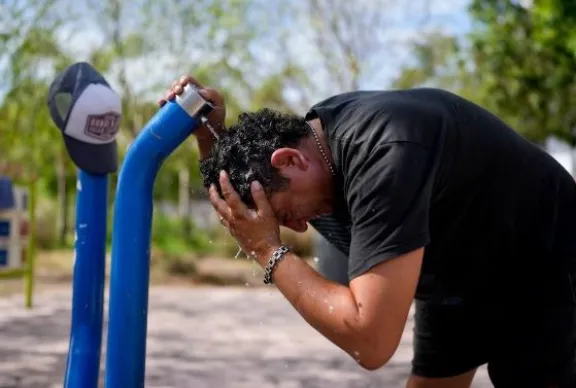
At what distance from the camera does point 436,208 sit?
6.41ft

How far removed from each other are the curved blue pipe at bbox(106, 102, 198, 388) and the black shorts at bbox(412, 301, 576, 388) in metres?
0.80

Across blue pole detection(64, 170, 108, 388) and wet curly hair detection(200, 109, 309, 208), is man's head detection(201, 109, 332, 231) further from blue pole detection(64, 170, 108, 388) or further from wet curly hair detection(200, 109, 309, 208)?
blue pole detection(64, 170, 108, 388)

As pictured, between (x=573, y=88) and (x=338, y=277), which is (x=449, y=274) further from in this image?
(x=573, y=88)

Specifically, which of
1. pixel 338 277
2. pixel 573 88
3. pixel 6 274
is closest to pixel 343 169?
pixel 338 277

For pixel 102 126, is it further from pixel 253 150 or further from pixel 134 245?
pixel 253 150

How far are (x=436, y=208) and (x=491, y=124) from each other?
246 millimetres

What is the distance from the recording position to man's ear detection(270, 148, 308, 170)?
1.82 metres

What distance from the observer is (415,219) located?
67.2 inches

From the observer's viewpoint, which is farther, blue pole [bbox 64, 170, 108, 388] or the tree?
the tree

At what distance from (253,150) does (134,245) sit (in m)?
0.47

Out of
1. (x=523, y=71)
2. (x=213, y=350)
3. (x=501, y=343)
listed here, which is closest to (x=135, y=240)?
(x=501, y=343)

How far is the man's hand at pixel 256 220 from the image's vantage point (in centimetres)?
184

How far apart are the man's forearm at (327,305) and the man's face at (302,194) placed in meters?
0.11

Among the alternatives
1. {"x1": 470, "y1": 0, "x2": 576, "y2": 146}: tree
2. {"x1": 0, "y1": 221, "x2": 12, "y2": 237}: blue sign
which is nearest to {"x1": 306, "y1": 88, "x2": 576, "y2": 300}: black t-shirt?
{"x1": 0, "y1": 221, "x2": 12, "y2": 237}: blue sign
